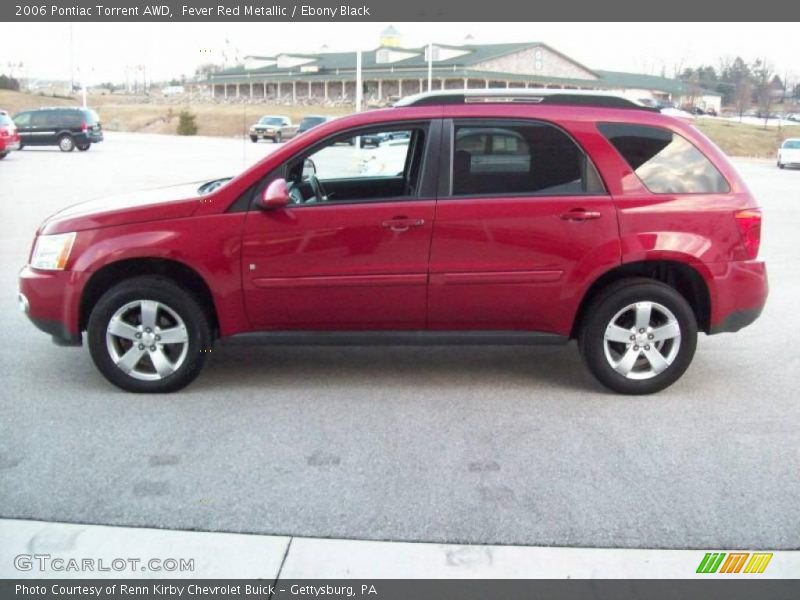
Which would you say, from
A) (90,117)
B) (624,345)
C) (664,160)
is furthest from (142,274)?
(90,117)

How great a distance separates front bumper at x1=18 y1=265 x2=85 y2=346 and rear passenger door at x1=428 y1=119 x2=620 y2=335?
2251 millimetres

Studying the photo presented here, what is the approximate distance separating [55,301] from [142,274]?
56cm

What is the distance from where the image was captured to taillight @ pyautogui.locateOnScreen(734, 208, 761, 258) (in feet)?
17.9

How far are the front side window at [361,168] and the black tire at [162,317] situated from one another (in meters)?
0.95

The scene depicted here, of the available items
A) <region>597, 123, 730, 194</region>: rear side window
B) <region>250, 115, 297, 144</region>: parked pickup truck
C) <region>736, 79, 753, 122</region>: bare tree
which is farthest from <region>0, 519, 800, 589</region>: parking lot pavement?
<region>250, 115, 297, 144</region>: parked pickup truck

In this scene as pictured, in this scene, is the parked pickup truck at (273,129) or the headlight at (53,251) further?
the parked pickup truck at (273,129)

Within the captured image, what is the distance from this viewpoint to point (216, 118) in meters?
46.2

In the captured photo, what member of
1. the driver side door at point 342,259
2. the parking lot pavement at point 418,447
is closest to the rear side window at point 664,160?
the driver side door at point 342,259

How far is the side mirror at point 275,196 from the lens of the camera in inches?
205

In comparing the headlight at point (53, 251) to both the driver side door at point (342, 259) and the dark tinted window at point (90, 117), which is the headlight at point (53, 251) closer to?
the driver side door at point (342, 259)

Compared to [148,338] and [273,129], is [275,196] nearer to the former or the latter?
[148,338]
